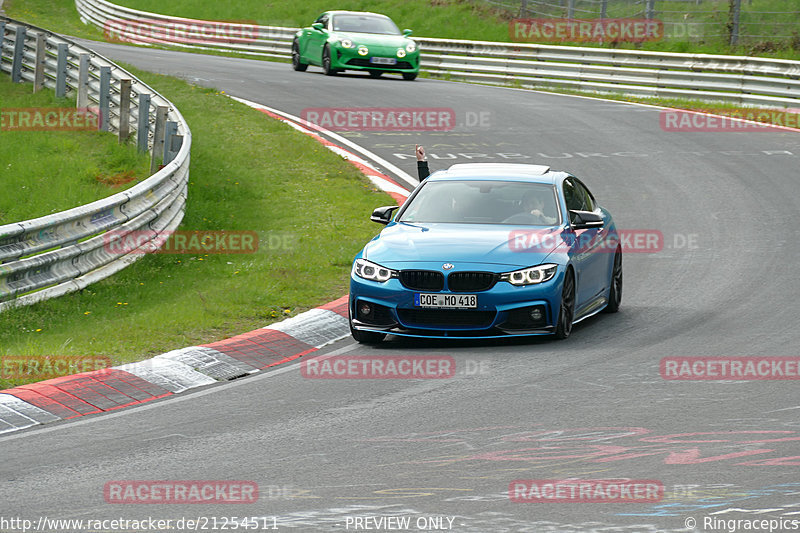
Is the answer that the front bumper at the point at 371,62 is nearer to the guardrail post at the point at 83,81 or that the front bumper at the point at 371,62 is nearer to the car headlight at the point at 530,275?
the guardrail post at the point at 83,81

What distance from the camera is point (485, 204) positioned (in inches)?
461

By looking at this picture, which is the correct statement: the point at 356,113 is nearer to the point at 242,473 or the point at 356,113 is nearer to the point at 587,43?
the point at 587,43

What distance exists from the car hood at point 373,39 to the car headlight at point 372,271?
64.9ft

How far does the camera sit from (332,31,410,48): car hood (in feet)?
98.5

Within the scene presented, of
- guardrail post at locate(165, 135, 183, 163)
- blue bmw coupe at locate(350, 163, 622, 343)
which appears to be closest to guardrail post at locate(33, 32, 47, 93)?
guardrail post at locate(165, 135, 183, 163)

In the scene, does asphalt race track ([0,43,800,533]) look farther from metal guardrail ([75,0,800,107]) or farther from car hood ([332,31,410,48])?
car hood ([332,31,410,48])

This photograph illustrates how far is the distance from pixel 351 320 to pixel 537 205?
2190 millimetres

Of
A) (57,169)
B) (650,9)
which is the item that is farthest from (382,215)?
(650,9)

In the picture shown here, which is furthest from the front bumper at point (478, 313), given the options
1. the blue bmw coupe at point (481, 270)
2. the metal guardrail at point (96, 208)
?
the metal guardrail at point (96, 208)

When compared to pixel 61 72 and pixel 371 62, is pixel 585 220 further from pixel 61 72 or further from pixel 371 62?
pixel 371 62

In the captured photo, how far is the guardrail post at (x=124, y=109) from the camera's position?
19359mm

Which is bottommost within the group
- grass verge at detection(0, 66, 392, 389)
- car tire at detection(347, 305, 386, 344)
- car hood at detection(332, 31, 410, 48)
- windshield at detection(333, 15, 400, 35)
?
grass verge at detection(0, 66, 392, 389)

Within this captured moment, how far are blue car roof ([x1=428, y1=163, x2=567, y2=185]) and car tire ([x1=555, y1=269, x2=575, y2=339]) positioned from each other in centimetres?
144

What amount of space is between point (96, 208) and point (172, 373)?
11.6 feet
